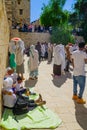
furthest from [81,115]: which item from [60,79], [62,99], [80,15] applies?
[80,15]

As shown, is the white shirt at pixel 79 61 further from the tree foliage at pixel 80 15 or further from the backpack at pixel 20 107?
the tree foliage at pixel 80 15

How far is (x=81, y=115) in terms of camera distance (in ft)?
26.1

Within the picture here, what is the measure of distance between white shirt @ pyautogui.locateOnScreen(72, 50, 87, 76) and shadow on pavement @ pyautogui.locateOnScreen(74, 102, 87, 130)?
2.93ft

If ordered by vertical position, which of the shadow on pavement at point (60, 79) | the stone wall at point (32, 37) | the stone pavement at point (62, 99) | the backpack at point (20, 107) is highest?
the backpack at point (20, 107)

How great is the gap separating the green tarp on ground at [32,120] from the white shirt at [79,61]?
1552mm

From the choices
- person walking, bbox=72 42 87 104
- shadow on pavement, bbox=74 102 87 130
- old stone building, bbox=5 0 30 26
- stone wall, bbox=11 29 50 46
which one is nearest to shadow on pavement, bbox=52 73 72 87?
person walking, bbox=72 42 87 104

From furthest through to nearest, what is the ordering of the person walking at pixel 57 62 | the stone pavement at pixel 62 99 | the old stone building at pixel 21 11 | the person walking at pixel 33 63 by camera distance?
the old stone building at pixel 21 11
the person walking at pixel 57 62
the person walking at pixel 33 63
the stone pavement at pixel 62 99

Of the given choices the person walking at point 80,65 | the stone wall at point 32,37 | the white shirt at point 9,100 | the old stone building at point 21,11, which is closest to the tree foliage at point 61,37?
the stone wall at point 32,37

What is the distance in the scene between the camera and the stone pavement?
743 centimetres

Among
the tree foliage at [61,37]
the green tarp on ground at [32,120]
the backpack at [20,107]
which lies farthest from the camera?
the tree foliage at [61,37]

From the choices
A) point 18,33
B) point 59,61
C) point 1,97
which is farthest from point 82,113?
point 18,33

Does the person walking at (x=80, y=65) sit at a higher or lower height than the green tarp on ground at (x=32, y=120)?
higher

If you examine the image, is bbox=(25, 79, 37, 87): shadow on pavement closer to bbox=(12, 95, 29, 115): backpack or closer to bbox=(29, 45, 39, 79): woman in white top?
bbox=(29, 45, 39, 79): woman in white top

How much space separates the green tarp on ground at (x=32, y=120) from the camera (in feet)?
23.0
